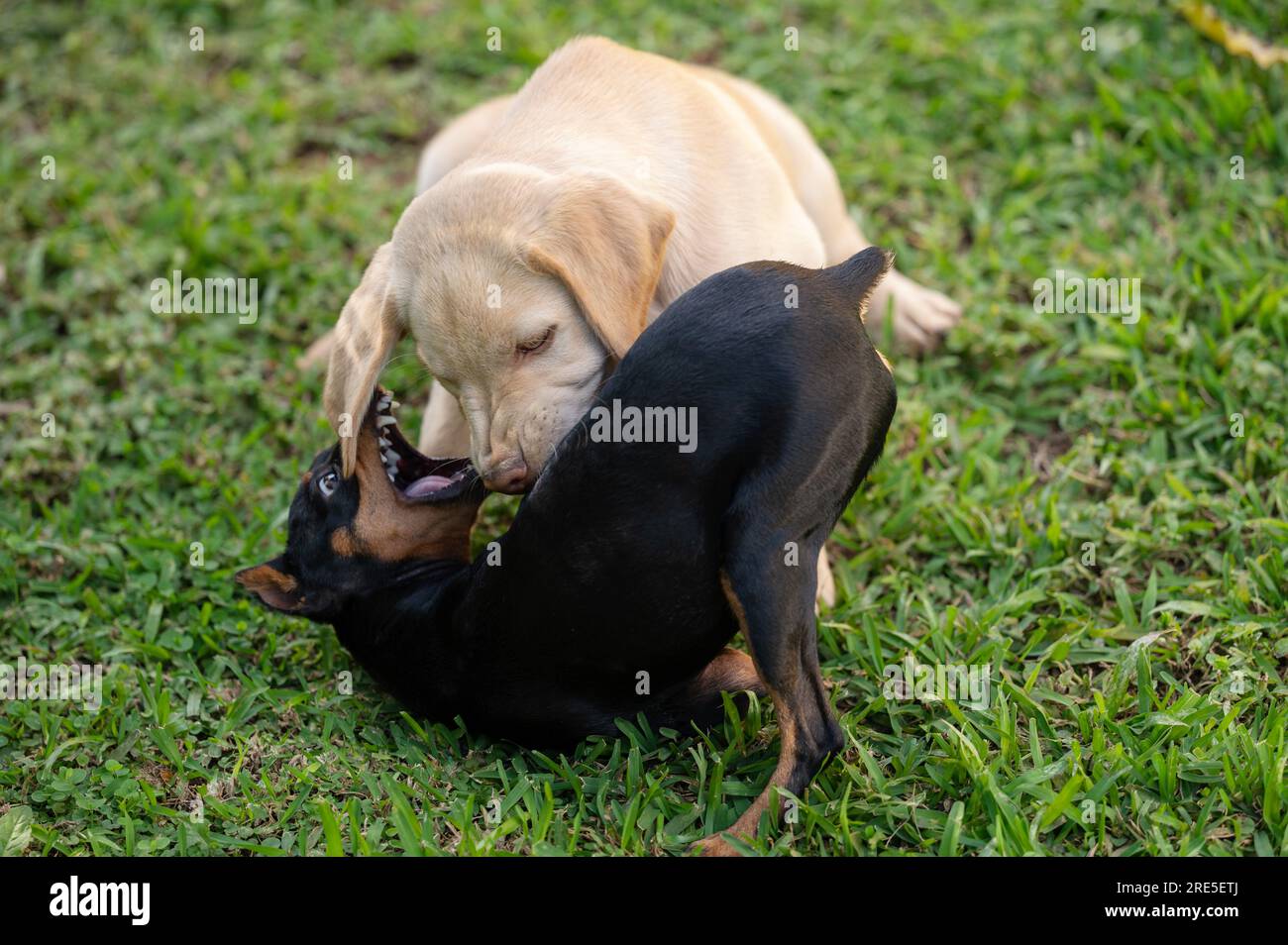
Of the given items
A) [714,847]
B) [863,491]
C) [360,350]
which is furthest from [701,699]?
[360,350]

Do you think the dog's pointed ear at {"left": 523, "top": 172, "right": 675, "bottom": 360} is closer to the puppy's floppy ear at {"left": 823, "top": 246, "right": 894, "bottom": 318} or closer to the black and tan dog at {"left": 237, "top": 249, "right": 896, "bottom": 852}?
the black and tan dog at {"left": 237, "top": 249, "right": 896, "bottom": 852}

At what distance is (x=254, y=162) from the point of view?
7.47 meters

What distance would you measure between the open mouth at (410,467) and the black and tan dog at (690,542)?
408mm

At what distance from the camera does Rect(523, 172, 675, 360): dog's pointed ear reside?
4.36 meters

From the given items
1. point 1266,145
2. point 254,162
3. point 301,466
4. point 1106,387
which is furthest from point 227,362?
point 1266,145

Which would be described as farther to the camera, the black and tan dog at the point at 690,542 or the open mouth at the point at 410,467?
the open mouth at the point at 410,467

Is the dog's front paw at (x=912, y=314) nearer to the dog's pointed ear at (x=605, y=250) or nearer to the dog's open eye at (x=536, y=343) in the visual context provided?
the dog's pointed ear at (x=605, y=250)

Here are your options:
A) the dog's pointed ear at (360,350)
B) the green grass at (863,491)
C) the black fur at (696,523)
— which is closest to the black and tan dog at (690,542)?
the black fur at (696,523)

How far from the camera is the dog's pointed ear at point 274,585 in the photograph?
4.63m

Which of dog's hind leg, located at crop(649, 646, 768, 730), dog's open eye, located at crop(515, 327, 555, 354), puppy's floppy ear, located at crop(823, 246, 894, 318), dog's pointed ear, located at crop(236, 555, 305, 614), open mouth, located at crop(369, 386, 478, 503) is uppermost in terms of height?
puppy's floppy ear, located at crop(823, 246, 894, 318)

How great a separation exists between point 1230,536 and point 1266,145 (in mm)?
2509

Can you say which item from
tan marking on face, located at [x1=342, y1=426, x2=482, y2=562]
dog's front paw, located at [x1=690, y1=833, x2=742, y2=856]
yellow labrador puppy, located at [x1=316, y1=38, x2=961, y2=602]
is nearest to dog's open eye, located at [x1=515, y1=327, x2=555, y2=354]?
yellow labrador puppy, located at [x1=316, y1=38, x2=961, y2=602]

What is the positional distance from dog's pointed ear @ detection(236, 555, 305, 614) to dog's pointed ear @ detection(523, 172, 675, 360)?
1.39 m

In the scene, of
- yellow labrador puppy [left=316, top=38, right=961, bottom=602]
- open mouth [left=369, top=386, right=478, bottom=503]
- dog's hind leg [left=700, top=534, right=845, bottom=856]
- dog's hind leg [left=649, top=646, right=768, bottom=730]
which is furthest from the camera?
open mouth [left=369, top=386, right=478, bottom=503]
